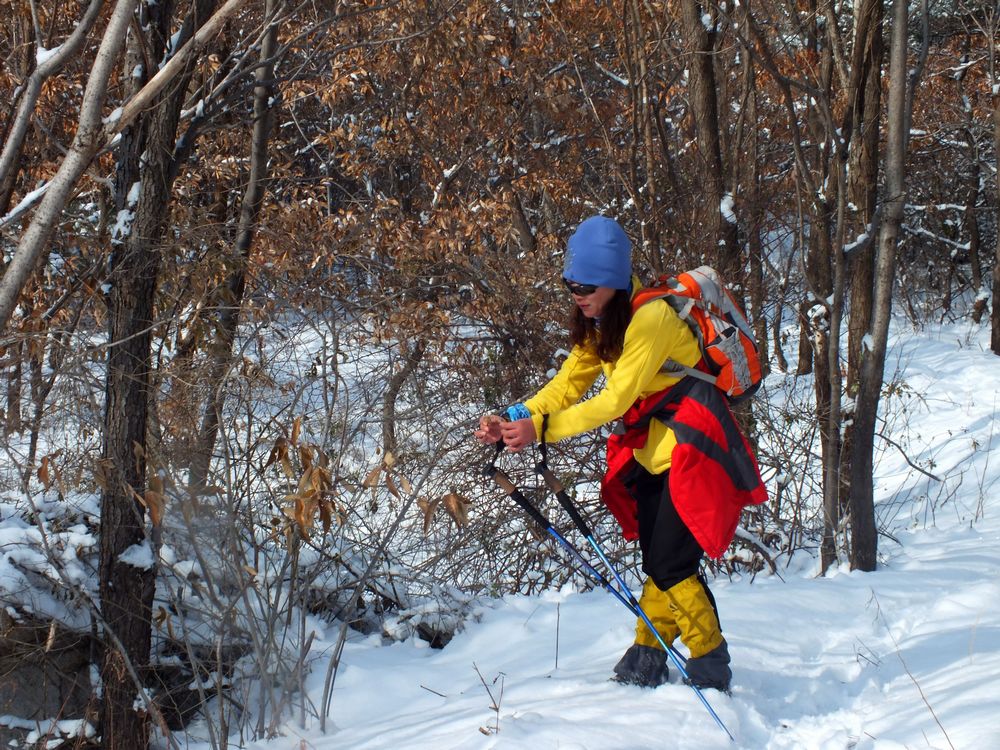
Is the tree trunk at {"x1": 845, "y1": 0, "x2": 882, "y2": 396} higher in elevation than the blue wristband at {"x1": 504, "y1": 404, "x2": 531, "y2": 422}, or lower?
higher

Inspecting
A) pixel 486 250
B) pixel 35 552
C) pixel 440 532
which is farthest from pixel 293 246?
pixel 35 552

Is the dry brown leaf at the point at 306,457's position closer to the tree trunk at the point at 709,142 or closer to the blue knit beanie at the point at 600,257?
the blue knit beanie at the point at 600,257

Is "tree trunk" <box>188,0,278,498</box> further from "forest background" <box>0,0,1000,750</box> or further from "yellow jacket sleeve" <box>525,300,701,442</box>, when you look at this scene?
"yellow jacket sleeve" <box>525,300,701,442</box>

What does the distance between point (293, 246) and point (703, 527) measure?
4801mm

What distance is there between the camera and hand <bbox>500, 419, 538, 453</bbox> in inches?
122

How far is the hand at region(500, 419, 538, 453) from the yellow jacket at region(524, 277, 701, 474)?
0.12ft

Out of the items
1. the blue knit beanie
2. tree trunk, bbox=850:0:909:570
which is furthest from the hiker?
tree trunk, bbox=850:0:909:570

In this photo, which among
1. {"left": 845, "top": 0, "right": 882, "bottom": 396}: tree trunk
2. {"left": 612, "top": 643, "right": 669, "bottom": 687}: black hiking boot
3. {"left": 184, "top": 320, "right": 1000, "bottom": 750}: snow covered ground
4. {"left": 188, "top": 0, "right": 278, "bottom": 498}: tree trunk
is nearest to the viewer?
{"left": 184, "top": 320, "right": 1000, "bottom": 750}: snow covered ground

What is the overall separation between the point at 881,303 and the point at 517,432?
2764 millimetres

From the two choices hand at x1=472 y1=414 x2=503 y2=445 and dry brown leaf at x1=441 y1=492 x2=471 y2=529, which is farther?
dry brown leaf at x1=441 y1=492 x2=471 y2=529

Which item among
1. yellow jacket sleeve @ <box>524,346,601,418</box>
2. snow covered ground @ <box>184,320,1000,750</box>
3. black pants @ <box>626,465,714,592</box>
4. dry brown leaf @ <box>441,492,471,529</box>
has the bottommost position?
snow covered ground @ <box>184,320,1000,750</box>

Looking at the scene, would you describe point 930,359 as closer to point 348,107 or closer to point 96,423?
point 348,107

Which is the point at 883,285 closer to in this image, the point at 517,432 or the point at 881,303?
the point at 881,303

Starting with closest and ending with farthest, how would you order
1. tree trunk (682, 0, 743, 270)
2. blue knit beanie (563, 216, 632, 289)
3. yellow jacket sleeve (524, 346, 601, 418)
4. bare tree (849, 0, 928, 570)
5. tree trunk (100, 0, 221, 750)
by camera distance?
blue knit beanie (563, 216, 632, 289) → yellow jacket sleeve (524, 346, 601, 418) → tree trunk (100, 0, 221, 750) → bare tree (849, 0, 928, 570) → tree trunk (682, 0, 743, 270)
